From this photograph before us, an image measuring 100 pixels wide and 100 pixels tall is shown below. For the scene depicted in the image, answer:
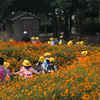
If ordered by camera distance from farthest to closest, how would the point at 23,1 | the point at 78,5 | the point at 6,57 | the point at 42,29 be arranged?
the point at 42,29, the point at 23,1, the point at 78,5, the point at 6,57

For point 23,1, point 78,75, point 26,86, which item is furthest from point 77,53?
point 23,1

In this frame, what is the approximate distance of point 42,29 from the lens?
40.9 meters

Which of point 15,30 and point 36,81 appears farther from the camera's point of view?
point 15,30

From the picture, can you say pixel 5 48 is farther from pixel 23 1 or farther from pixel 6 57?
pixel 23 1

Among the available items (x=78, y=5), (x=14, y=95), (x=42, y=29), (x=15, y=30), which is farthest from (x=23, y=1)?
(x=14, y=95)

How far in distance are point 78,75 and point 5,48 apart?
602cm

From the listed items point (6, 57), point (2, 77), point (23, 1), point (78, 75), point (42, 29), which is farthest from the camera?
point (42, 29)

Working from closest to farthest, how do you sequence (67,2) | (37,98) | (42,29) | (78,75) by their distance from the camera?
(37,98), (78,75), (67,2), (42,29)

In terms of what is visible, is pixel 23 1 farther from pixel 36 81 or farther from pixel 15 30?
pixel 36 81

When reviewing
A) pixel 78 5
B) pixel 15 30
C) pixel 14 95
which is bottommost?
pixel 14 95

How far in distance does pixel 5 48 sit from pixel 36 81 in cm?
542

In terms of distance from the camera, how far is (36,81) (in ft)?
19.3

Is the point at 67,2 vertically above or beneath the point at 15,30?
above

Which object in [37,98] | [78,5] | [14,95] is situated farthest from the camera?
[78,5]
